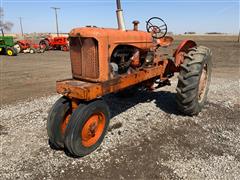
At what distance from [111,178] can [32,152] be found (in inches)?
56.4

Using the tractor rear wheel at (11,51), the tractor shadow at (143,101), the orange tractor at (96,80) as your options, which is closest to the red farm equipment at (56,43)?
the tractor rear wheel at (11,51)

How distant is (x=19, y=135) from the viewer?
4289mm

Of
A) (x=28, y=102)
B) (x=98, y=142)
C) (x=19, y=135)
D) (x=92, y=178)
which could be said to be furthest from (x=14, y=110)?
(x=92, y=178)

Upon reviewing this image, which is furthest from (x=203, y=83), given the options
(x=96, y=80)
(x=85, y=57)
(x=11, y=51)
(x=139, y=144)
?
(x=11, y=51)

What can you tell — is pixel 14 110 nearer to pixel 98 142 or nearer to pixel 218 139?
pixel 98 142

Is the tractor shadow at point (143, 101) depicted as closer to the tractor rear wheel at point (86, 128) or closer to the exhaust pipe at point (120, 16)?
the tractor rear wheel at point (86, 128)

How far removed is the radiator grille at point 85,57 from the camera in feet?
11.8

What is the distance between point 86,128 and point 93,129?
0.14 meters

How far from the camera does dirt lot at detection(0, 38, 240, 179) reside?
3273 millimetres

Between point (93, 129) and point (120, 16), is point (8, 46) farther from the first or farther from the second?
point (93, 129)

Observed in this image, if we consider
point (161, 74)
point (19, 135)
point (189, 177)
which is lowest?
point (189, 177)

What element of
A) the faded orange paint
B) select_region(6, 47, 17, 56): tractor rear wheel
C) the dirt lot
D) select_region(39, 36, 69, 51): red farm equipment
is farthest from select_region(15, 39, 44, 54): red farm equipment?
the faded orange paint

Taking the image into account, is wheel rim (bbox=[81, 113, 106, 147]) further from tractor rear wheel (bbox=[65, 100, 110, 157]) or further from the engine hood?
the engine hood

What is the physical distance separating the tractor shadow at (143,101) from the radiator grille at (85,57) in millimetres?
1721
